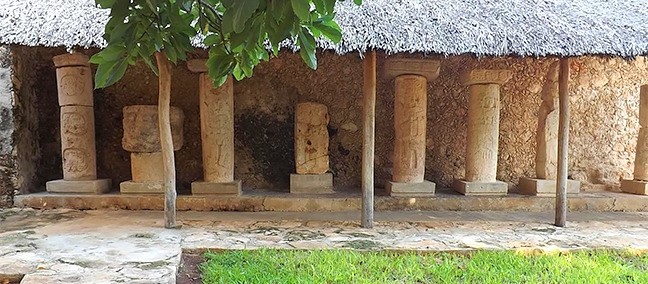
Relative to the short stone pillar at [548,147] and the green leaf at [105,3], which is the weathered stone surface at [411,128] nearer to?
the short stone pillar at [548,147]

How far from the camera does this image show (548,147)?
5254 millimetres

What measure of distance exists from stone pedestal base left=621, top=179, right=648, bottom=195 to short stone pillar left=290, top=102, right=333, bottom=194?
4071 millimetres

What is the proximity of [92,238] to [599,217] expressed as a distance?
527 cm

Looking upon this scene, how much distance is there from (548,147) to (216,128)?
4221 mm

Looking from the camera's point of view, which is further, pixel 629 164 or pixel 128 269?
pixel 629 164

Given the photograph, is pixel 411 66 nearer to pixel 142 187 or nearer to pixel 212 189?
pixel 212 189

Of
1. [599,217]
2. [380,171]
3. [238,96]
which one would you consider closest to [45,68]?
[238,96]

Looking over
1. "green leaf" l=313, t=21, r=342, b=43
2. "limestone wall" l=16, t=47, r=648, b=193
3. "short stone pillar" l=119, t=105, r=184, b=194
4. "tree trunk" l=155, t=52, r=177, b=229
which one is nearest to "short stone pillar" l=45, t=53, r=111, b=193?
"short stone pillar" l=119, t=105, r=184, b=194

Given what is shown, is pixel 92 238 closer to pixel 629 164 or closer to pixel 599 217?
pixel 599 217

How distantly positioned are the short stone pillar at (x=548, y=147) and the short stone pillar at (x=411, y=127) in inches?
55.0

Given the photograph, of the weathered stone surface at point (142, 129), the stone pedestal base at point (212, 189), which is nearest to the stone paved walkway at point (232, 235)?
the stone pedestal base at point (212, 189)

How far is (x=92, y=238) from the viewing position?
3416mm

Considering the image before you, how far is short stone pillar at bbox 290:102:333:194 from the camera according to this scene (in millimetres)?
5066

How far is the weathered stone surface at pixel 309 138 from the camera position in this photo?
16.7 ft
